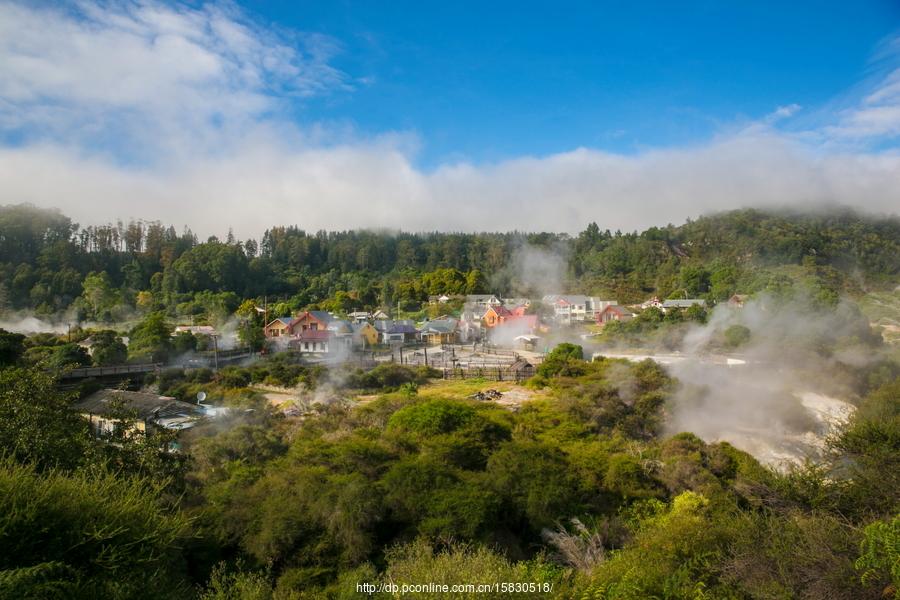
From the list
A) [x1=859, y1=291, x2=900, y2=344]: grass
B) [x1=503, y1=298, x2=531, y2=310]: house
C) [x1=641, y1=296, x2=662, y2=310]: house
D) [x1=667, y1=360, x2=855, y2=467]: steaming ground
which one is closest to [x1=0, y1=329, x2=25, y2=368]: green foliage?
[x1=667, y1=360, x2=855, y2=467]: steaming ground

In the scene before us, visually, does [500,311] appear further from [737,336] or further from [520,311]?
[737,336]

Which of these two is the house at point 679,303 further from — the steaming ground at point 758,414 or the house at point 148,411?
the house at point 148,411

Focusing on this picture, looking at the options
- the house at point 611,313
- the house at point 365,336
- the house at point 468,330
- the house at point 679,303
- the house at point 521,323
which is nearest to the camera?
the house at point 365,336

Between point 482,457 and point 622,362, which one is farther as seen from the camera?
point 622,362

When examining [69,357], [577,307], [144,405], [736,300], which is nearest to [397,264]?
[577,307]

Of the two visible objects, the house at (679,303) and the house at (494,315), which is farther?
the house at (494,315)

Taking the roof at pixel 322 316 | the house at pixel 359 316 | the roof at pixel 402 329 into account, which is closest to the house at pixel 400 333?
the roof at pixel 402 329

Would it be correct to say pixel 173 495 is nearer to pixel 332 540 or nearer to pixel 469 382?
pixel 332 540

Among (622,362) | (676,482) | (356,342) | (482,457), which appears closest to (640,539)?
(676,482)
